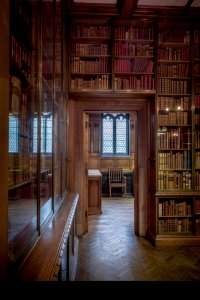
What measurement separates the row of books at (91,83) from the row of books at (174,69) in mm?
990

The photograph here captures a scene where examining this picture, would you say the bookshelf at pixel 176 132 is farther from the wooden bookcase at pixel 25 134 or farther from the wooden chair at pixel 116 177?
the wooden chair at pixel 116 177

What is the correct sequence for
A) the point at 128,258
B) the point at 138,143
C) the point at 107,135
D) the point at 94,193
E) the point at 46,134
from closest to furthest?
the point at 46,134
the point at 128,258
the point at 138,143
the point at 94,193
the point at 107,135

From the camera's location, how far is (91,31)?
4.28m

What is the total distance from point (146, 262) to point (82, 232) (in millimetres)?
1413

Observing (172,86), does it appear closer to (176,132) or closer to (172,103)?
(172,103)

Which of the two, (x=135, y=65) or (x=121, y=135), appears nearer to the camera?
(x=135, y=65)

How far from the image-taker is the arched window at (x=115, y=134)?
1022 centimetres

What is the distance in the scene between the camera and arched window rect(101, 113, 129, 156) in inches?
402

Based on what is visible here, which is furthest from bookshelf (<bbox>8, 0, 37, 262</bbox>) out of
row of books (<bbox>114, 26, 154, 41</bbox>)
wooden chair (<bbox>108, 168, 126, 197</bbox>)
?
wooden chair (<bbox>108, 168, 126, 197</bbox>)

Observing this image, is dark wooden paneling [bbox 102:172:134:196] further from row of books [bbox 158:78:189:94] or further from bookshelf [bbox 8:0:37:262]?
bookshelf [bbox 8:0:37:262]

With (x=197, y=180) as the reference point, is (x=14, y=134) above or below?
above

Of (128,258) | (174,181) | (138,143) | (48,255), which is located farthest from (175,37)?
(48,255)

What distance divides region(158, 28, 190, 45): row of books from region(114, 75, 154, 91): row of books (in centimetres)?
71

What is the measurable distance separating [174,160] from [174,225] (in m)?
1.12
